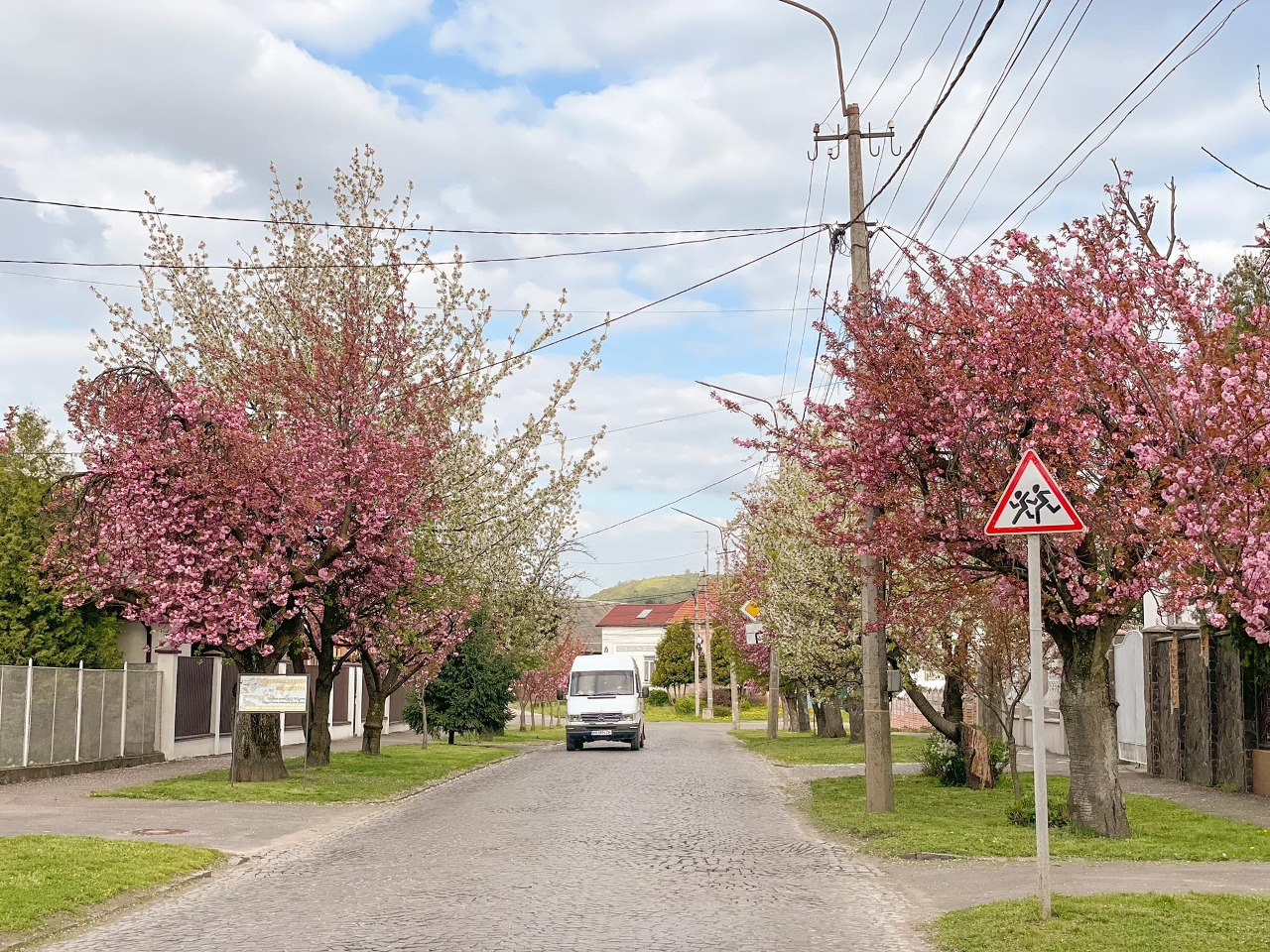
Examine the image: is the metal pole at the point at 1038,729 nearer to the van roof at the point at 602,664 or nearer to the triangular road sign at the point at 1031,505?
the triangular road sign at the point at 1031,505

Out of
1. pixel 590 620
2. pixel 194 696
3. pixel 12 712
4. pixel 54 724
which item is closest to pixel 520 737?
pixel 194 696

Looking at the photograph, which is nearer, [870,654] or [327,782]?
[870,654]

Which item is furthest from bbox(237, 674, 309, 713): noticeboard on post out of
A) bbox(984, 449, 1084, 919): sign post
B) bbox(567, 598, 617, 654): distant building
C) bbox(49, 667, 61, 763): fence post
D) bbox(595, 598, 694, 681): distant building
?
bbox(567, 598, 617, 654): distant building

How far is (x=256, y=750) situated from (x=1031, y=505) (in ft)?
55.5

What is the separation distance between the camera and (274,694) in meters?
22.7

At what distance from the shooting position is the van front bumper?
39.4m

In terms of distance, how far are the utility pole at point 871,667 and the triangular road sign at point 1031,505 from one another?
24.5 ft

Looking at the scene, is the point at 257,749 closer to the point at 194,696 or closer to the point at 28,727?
the point at 28,727

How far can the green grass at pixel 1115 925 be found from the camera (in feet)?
29.5

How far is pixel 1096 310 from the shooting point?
14438mm

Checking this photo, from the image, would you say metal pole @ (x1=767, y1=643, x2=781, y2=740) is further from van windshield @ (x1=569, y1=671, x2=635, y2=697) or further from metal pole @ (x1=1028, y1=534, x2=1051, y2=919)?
metal pole @ (x1=1028, y1=534, x2=1051, y2=919)

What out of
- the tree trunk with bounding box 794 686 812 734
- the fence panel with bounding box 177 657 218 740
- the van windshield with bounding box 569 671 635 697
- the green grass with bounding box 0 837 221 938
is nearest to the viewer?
the green grass with bounding box 0 837 221 938

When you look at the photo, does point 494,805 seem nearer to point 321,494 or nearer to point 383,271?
point 321,494

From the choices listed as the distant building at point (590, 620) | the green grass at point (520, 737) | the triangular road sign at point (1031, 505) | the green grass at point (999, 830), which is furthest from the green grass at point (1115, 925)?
the distant building at point (590, 620)
